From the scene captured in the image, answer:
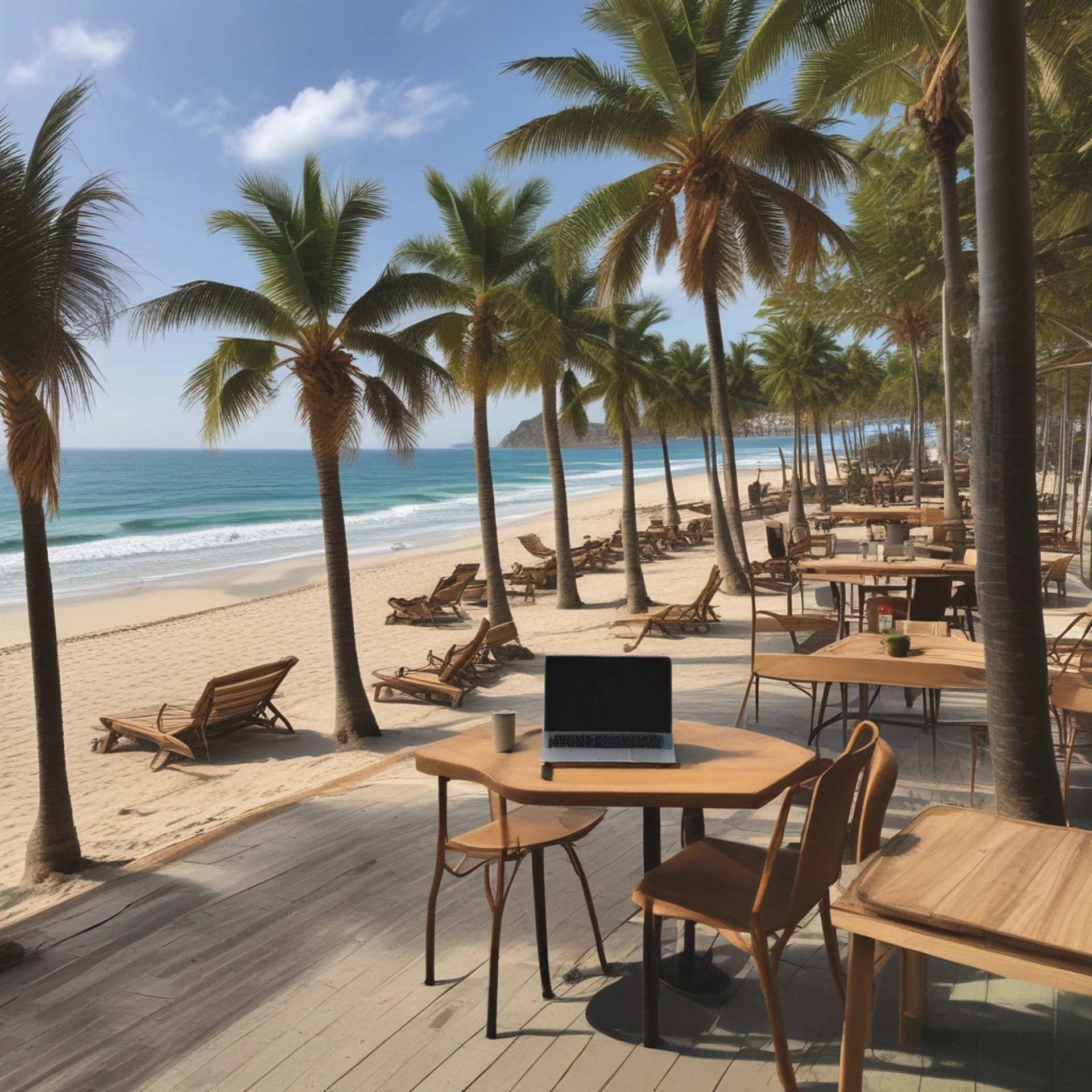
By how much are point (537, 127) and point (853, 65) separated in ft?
14.8

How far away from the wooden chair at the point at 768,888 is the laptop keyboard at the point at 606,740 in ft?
1.18

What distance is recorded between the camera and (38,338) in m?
5.49

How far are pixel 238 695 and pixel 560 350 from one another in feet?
26.4

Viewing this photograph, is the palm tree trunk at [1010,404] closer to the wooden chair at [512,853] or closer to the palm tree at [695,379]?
the wooden chair at [512,853]

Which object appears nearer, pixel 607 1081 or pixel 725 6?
pixel 607 1081

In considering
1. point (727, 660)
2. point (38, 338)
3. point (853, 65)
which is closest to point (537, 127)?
point (853, 65)

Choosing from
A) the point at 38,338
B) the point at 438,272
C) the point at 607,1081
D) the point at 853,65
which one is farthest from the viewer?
the point at 438,272

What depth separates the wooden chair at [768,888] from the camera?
2215 mm

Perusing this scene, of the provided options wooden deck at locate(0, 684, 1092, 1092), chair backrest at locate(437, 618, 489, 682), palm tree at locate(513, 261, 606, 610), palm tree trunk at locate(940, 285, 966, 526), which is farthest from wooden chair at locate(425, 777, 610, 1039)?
palm tree trunk at locate(940, 285, 966, 526)

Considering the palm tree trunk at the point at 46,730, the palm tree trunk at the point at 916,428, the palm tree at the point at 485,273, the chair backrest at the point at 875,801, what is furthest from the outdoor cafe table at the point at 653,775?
the palm tree trunk at the point at 916,428

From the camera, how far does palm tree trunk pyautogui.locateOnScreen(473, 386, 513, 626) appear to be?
13484mm

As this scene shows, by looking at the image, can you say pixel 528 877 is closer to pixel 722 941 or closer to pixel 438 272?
pixel 722 941

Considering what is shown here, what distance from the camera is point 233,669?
43.4 feet

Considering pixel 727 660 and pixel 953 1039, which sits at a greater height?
pixel 953 1039
